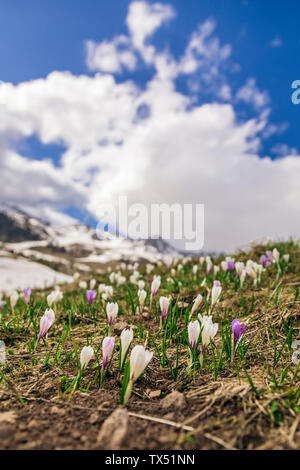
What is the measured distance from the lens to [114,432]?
3.82 ft

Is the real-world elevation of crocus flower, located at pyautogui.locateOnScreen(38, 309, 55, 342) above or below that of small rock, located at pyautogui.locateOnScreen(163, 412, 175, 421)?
above

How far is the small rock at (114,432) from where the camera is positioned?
1.12 meters

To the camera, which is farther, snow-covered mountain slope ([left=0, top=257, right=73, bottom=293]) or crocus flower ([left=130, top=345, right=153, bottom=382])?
snow-covered mountain slope ([left=0, top=257, right=73, bottom=293])

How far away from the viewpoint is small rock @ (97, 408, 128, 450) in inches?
44.1

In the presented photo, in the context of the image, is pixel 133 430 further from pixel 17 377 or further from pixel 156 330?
pixel 156 330

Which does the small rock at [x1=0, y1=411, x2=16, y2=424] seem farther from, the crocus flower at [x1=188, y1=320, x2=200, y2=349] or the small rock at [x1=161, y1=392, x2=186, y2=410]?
the crocus flower at [x1=188, y1=320, x2=200, y2=349]

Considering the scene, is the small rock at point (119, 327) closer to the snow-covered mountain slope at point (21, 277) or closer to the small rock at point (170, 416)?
the small rock at point (170, 416)

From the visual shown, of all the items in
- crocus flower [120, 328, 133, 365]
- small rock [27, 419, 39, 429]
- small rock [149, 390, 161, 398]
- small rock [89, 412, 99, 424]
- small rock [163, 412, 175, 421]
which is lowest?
small rock [149, 390, 161, 398]

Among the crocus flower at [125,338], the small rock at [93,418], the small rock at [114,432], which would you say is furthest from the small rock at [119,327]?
the small rock at [114,432]

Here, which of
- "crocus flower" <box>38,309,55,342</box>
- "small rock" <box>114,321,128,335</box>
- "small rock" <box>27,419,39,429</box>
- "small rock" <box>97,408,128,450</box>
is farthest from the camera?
"small rock" <box>114,321,128,335</box>

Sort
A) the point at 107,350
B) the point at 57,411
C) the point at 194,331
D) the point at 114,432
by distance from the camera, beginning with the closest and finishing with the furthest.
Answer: the point at 114,432, the point at 57,411, the point at 107,350, the point at 194,331

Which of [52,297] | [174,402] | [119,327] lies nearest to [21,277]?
[52,297]

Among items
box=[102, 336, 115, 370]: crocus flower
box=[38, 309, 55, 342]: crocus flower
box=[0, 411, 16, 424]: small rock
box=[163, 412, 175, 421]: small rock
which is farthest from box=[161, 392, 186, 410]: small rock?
box=[38, 309, 55, 342]: crocus flower

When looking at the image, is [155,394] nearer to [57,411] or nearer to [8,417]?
[57,411]
